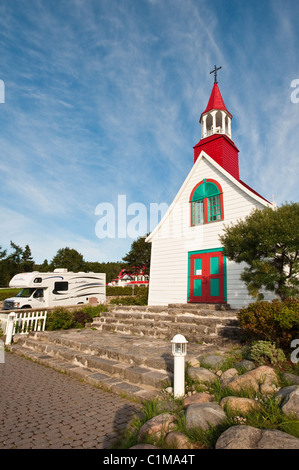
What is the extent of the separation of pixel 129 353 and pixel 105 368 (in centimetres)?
66

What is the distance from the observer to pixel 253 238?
24.4ft

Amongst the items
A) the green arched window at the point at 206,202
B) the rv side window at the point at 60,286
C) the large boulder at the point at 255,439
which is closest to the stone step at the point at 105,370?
the large boulder at the point at 255,439

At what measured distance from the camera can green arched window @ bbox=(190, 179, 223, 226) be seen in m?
12.8

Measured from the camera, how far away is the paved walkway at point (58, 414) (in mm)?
3379

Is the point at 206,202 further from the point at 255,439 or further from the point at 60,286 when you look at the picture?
the point at 60,286

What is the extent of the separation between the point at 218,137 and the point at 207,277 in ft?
26.3

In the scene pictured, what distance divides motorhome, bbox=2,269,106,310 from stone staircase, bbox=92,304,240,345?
26.4 feet

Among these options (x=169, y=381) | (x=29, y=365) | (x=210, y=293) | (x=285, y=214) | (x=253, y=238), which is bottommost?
(x=29, y=365)

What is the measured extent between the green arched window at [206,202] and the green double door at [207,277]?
171 cm

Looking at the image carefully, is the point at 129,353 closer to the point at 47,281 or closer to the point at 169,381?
the point at 169,381

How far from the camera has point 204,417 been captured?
328 cm

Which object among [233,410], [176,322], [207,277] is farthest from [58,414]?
[207,277]

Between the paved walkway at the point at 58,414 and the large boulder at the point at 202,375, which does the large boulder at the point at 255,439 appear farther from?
the large boulder at the point at 202,375
